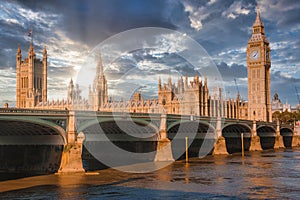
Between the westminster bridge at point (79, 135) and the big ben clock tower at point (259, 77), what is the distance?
6581 cm

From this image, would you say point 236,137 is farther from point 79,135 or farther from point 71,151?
point 71,151

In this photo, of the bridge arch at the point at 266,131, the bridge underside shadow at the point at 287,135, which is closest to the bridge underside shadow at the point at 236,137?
the bridge arch at the point at 266,131

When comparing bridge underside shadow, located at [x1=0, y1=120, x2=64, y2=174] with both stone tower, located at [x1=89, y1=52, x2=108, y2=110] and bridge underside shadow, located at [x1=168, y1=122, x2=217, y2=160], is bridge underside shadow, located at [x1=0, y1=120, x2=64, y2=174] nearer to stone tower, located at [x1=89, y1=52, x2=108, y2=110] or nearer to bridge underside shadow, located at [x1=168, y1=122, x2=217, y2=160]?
bridge underside shadow, located at [x1=168, y1=122, x2=217, y2=160]

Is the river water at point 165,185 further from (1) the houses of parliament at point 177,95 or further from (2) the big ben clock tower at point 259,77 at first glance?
→ (2) the big ben clock tower at point 259,77

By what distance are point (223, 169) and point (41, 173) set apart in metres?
21.4

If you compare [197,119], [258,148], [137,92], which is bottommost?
[258,148]

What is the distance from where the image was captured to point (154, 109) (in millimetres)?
124125

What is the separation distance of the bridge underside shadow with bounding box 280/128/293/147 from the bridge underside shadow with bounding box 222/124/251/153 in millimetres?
26208

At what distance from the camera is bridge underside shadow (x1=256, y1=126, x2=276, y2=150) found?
4112 inches

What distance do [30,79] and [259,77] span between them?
92.2m

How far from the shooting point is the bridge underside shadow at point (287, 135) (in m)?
116

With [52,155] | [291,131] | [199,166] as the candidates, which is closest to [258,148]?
[291,131]

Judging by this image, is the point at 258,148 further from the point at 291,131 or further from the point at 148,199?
the point at 148,199

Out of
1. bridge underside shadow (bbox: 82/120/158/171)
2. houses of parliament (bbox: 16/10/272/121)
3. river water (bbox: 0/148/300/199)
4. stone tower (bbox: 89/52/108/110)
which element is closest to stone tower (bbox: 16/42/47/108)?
houses of parliament (bbox: 16/10/272/121)
